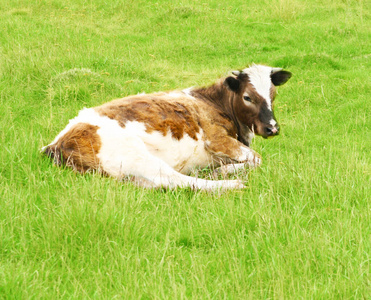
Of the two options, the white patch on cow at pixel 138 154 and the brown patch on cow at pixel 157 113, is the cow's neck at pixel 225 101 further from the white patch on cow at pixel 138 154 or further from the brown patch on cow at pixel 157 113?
the white patch on cow at pixel 138 154

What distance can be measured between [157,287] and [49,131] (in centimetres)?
411

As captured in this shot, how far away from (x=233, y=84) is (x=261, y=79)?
376 mm

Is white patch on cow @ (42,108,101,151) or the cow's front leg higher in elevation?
white patch on cow @ (42,108,101,151)

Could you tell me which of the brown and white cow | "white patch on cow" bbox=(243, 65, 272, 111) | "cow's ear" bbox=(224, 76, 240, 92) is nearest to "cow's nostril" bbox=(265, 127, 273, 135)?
the brown and white cow

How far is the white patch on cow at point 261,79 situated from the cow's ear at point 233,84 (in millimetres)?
182

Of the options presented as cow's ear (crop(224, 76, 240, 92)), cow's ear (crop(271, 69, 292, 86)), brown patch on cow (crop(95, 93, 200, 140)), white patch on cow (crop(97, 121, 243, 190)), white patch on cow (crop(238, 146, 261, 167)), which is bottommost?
white patch on cow (crop(238, 146, 261, 167))

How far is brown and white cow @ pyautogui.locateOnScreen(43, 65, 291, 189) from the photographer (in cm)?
551

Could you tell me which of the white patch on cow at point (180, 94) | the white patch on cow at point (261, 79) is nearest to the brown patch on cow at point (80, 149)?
the white patch on cow at point (180, 94)

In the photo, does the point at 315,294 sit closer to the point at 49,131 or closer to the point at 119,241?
the point at 119,241

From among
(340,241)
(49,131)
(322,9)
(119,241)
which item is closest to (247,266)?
(340,241)

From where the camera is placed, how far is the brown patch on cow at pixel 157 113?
595 centimetres

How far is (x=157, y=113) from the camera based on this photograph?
6.12m

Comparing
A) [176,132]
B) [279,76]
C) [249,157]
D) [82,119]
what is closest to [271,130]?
[249,157]

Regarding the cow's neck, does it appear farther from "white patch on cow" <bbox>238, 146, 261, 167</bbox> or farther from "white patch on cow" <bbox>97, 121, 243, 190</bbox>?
"white patch on cow" <bbox>97, 121, 243, 190</bbox>
